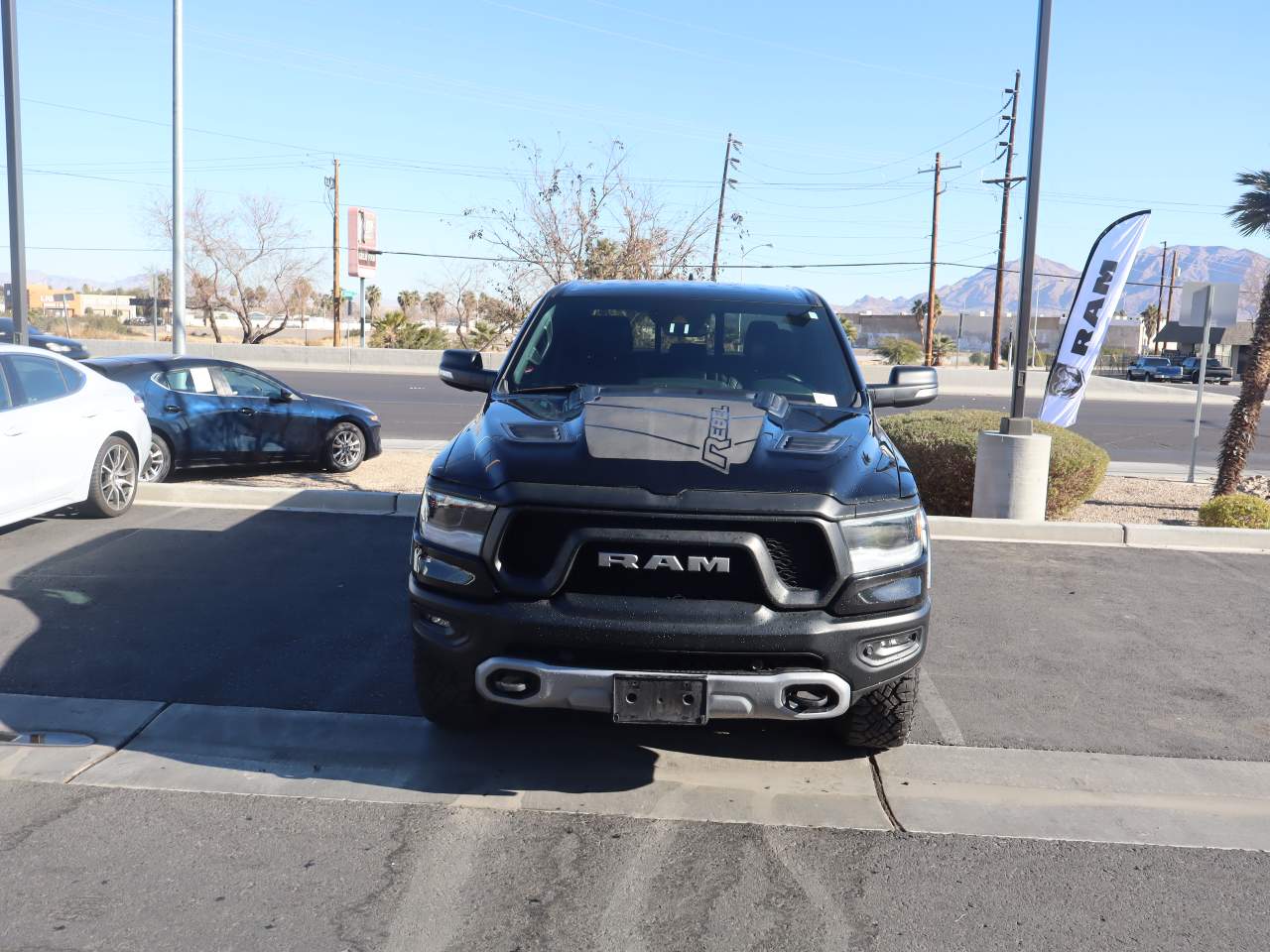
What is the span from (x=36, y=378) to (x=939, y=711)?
22.4 ft

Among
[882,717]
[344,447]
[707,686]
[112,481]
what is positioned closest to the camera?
[707,686]

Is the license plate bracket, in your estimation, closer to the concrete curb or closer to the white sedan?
the white sedan

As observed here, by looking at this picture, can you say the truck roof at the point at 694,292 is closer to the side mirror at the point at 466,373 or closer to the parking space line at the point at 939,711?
the side mirror at the point at 466,373

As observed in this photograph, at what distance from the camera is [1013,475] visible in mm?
9750

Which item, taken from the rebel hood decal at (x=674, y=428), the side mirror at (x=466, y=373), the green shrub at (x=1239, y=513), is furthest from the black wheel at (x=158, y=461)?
the green shrub at (x=1239, y=513)

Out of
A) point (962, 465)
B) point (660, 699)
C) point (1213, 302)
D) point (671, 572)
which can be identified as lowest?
point (660, 699)

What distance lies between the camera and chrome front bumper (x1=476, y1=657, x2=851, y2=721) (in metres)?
3.80

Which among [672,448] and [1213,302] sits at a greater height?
[1213,302]

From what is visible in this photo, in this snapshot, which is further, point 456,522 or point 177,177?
point 177,177

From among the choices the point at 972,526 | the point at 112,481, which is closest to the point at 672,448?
the point at 972,526

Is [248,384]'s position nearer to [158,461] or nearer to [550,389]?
[158,461]

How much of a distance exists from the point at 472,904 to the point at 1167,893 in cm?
223

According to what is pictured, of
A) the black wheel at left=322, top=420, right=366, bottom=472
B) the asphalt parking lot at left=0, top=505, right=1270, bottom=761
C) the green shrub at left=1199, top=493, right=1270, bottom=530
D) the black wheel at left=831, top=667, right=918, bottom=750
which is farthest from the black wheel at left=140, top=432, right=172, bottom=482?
the green shrub at left=1199, top=493, right=1270, bottom=530

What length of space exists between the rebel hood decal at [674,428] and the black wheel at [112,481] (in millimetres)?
5608
